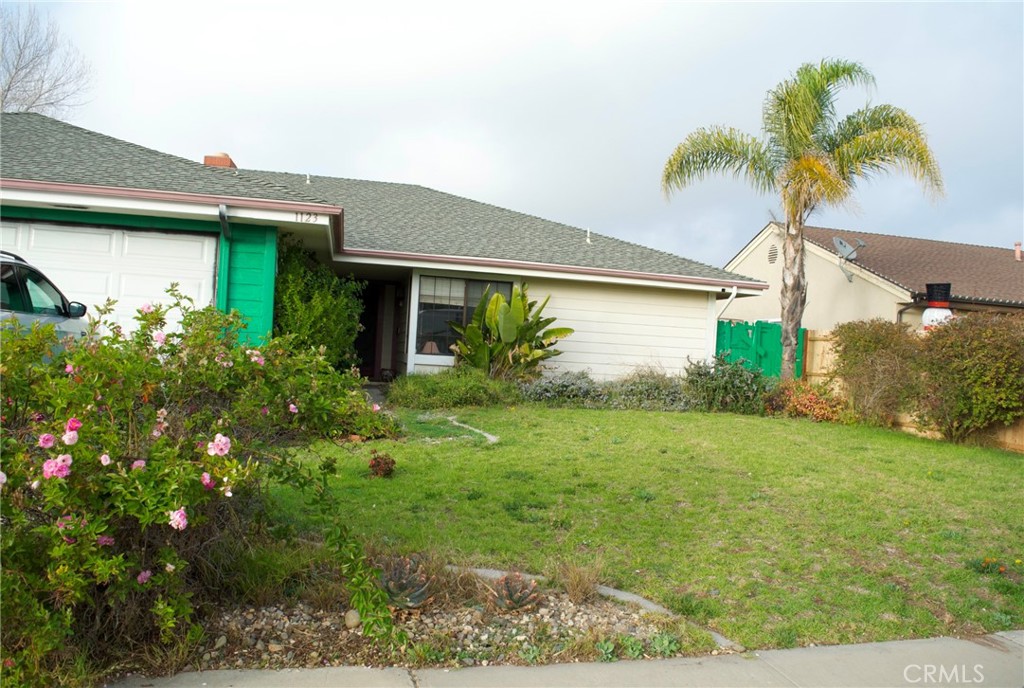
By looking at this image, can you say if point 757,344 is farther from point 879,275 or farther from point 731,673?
point 731,673

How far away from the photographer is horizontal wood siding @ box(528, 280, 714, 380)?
16.0 meters

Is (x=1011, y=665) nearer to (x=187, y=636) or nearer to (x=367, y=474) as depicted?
(x=187, y=636)

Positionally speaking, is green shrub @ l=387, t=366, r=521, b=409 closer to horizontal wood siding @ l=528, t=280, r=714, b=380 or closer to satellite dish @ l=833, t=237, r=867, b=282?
horizontal wood siding @ l=528, t=280, r=714, b=380

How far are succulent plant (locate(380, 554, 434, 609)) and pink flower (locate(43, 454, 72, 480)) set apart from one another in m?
1.83

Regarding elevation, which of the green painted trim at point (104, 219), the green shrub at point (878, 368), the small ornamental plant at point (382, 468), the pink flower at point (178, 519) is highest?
the green painted trim at point (104, 219)

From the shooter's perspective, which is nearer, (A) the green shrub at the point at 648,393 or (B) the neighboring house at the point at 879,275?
(A) the green shrub at the point at 648,393

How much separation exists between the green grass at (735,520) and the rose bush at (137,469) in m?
1.60

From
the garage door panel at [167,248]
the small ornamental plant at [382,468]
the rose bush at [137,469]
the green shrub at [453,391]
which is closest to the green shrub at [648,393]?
the green shrub at [453,391]

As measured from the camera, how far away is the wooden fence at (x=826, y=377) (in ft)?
38.1

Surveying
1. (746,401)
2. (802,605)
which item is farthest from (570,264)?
(802,605)

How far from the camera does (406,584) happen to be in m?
4.66

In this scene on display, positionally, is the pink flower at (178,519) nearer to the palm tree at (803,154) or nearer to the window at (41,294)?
the window at (41,294)

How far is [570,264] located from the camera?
51.0 ft

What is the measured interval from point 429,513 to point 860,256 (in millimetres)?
20184
